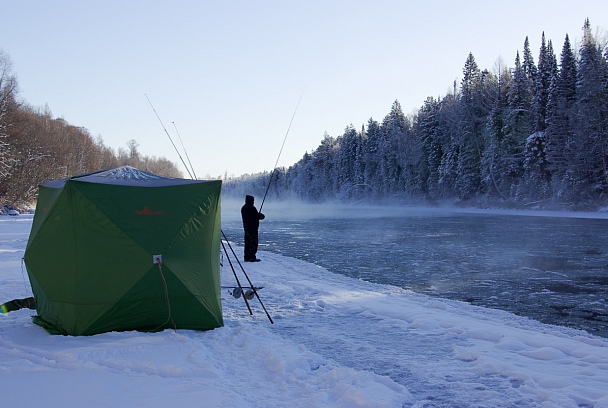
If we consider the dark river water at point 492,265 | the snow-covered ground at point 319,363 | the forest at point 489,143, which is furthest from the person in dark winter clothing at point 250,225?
the forest at point 489,143

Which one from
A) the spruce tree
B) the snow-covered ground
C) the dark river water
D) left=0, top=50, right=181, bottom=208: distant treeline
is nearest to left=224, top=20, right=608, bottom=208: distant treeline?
the spruce tree

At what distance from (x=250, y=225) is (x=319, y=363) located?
320 inches

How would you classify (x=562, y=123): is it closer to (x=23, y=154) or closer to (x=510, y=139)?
(x=510, y=139)

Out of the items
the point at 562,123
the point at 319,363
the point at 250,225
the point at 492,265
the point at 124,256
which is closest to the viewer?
the point at 319,363

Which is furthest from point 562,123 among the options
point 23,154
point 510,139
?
point 23,154

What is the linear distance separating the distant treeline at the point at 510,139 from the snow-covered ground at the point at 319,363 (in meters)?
40.2

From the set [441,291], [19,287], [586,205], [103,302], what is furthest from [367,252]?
[586,205]

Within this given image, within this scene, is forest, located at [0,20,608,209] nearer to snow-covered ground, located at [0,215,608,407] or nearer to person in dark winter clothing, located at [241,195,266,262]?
person in dark winter clothing, located at [241,195,266,262]

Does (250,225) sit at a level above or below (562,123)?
below

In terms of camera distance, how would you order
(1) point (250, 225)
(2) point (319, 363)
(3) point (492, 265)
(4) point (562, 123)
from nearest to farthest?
(2) point (319, 363) < (1) point (250, 225) < (3) point (492, 265) < (4) point (562, 123)

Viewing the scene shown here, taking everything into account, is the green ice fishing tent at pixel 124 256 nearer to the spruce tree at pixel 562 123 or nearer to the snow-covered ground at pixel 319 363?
the snow-covered ground at pixel 319 363

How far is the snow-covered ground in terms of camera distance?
411 centimetres

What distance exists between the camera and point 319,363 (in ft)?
16.9

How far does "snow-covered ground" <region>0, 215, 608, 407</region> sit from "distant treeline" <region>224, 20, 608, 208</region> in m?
40.2
